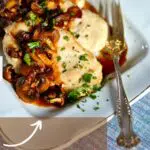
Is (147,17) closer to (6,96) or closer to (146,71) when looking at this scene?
(146,71)

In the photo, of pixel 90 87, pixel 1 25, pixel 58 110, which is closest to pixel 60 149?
pixel 58 110

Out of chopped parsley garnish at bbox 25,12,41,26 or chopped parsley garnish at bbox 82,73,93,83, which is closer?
chopped parsley garnish at bbox 82,73,93,83

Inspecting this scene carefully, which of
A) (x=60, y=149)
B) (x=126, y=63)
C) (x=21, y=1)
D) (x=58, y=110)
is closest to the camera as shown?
(x=60, y=149)

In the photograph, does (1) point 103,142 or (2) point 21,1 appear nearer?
(1) point 103,142

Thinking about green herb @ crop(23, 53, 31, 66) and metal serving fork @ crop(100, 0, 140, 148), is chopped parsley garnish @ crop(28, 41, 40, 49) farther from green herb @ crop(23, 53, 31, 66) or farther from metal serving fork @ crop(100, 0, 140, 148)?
metal serving fork @ crop(100, 0, 140, 148)

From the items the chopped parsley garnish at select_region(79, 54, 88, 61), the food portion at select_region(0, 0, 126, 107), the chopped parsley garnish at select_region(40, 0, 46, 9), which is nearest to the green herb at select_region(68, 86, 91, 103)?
the food portion at select_region(0, 0, 126, 107)

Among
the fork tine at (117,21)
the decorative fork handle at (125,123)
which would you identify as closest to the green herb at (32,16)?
the fork tine at (117,21)

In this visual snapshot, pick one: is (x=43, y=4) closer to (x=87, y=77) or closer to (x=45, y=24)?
(x=45, y=24)
